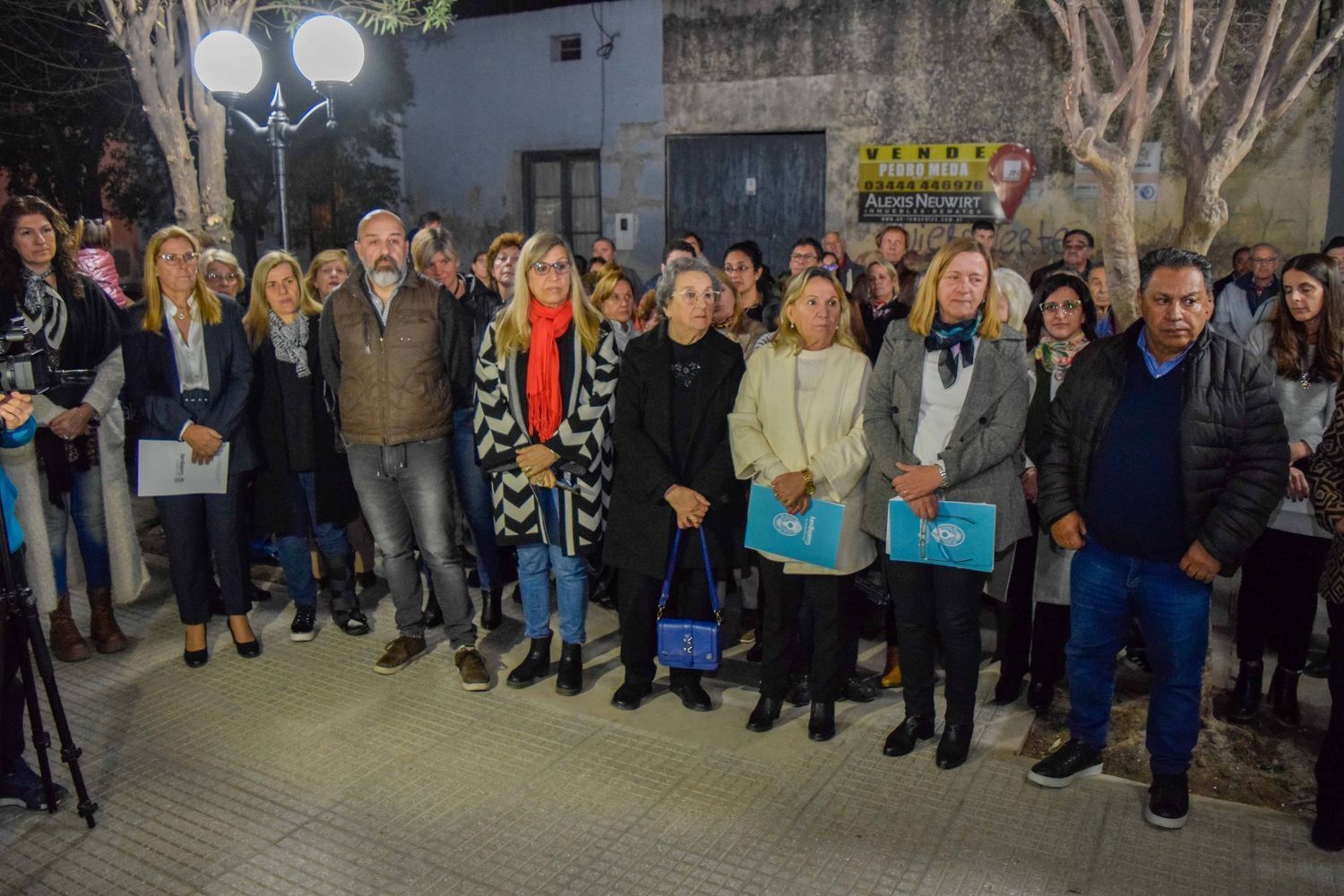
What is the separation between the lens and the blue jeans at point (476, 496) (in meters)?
5.86

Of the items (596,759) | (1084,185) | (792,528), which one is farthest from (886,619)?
(1084,185)

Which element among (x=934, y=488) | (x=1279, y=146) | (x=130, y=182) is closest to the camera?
(x=934, y=488)

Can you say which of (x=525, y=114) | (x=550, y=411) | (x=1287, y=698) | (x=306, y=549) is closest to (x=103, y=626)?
(x=306, y=549)

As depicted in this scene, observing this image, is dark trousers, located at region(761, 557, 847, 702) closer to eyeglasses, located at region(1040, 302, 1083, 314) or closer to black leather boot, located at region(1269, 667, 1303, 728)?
eyeglasses, located at region(1040, 302, 1083, 314)

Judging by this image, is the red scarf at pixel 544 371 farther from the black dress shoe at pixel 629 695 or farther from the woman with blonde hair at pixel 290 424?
the woman with blonde hair at pixel 290 424

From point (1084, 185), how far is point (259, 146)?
442 inches

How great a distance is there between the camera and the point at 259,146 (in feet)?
51.0

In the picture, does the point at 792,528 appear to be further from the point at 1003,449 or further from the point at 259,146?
the point at 259,146

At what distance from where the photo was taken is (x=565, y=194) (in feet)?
49.0

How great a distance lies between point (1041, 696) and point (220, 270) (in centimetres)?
506

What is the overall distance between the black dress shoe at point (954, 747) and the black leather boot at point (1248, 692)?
1.34 metres

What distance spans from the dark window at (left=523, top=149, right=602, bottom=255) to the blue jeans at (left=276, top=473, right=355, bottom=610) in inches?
374

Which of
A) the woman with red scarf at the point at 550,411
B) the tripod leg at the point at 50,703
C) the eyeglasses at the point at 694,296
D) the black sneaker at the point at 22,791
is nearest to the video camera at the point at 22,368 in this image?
the tripod leg at the point at 50,703

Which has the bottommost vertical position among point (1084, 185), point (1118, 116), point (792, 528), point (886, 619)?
point (886, 619)
